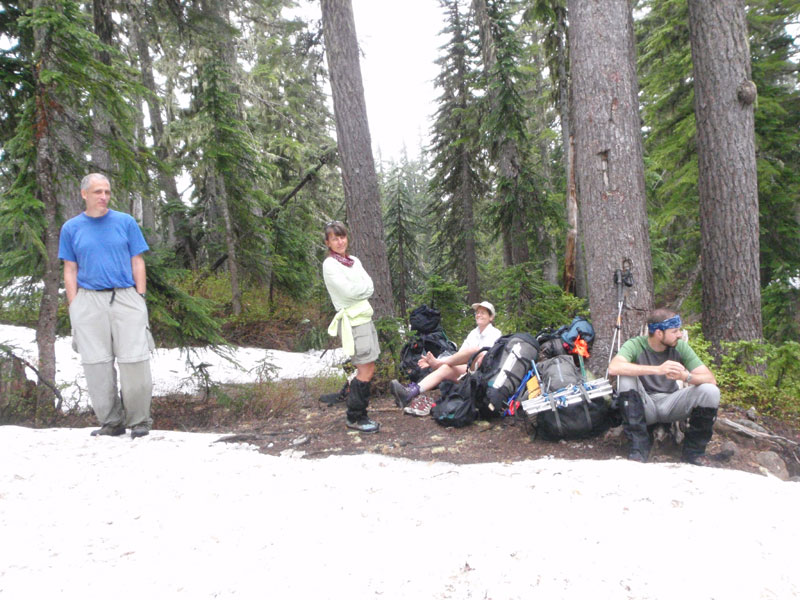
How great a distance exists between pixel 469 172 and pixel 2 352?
13.5 m

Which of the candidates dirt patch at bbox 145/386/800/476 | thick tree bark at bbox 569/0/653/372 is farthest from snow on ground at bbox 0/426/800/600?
thick tree bark at bbox 569/0/653/372

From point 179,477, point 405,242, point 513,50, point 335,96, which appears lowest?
point 179,477

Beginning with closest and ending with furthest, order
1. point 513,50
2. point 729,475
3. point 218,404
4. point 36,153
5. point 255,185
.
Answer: point 729,475, point 36,153, point 218,404, point 513,50, point 255,185

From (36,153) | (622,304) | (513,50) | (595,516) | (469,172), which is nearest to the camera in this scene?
(595,516)

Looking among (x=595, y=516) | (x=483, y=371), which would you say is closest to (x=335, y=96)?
(x=483, y=371)

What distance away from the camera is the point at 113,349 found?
4785 millimetres

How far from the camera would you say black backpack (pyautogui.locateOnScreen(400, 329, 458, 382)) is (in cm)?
684

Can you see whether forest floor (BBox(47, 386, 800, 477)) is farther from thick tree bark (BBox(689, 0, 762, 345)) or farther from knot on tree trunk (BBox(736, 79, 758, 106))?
knot on tree trunk (BBox(736, 79, 758, 106))

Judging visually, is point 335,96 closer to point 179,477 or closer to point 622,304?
point 622,304

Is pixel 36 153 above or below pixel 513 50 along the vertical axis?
below

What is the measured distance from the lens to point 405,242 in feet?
54.4

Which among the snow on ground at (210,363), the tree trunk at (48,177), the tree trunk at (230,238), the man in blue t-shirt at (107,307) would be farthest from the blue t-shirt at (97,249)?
the tree trunk at (230,238)

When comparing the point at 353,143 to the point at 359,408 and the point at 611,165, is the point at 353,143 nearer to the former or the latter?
the point at 611,165

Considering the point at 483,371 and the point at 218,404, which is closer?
the point at 483,371
